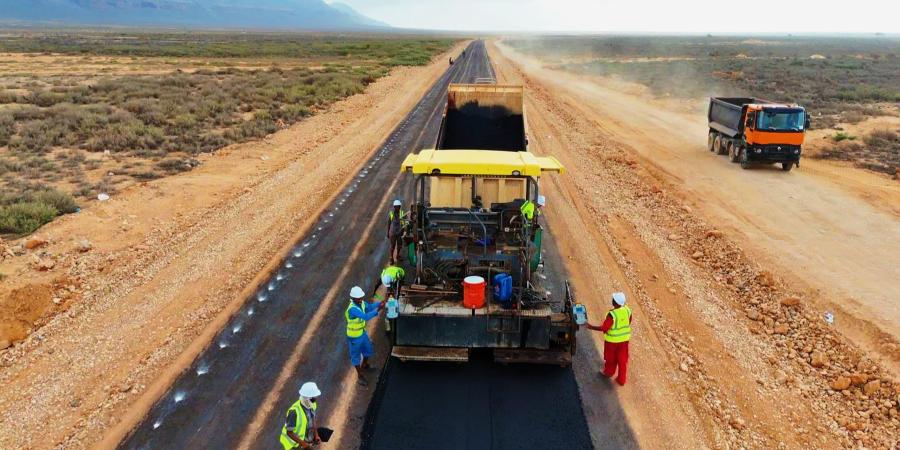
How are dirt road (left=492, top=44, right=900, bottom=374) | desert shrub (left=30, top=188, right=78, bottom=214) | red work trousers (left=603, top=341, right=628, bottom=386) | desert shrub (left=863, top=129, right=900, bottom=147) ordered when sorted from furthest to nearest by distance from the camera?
desert shrub (left=863, top=129, right=900, bottom=147) < desert shrub (left=30, top=188, right=78, bottom=214) < dirt road (left=492, top=44, right=900, bottom=374) < red work trousers (left=603, top=341, right=628, bottom=386)

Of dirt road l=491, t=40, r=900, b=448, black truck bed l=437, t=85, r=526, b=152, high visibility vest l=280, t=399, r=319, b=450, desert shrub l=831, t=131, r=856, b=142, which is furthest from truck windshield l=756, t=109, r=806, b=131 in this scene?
high visibility vest l=280, t=399, r=319, b=450

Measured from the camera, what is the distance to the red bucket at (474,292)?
7602mm

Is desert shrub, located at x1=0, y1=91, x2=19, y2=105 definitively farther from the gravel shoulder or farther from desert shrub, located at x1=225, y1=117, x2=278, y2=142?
the gravel shoulder

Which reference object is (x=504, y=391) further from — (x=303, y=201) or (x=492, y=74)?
(x=492, y=74)

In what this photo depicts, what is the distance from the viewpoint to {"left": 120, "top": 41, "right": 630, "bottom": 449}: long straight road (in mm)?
6758

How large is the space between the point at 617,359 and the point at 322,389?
13.9 ft

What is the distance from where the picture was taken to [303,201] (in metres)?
15.7

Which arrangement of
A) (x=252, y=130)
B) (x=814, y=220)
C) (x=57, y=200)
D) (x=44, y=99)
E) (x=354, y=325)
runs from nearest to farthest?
(x=354, y=325), (x=57, y=200), (x=814, y=220), (x=252, y=130), (x=44, y=99)

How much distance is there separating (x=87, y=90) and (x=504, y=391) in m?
35.1

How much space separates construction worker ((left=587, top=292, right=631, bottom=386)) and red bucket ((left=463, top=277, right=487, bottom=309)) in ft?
5.18

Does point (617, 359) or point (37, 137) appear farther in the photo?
point (37, 137)

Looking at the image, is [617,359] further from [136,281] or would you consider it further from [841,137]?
[841,137]

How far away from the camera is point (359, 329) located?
25.1 feet

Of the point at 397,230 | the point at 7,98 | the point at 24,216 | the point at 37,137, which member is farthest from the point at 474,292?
the point at 7,98
